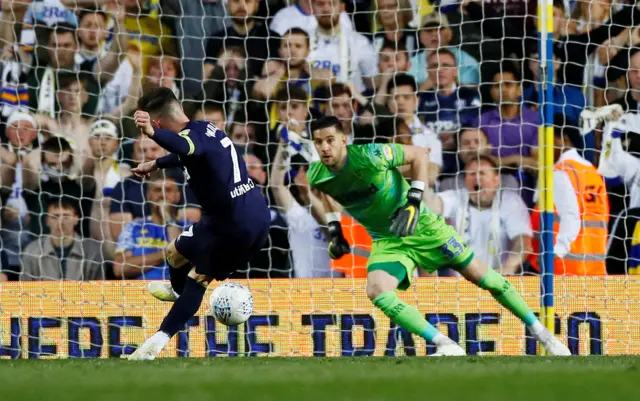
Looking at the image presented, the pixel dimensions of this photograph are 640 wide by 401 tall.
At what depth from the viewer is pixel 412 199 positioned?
7.25 m

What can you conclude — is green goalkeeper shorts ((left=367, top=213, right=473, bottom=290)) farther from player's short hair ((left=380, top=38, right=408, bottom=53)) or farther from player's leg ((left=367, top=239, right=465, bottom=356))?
player's short hair ((left=380, top=38, right=408, bottom=53))

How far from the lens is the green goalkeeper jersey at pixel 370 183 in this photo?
7.37 metres

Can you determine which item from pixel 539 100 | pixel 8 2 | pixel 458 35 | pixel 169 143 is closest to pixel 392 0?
pixel 458 35

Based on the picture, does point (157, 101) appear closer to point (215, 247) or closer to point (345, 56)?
point (215, 247)

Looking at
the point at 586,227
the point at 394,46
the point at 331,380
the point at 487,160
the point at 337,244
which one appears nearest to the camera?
the point at 331,380

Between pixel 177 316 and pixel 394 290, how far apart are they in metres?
1.50

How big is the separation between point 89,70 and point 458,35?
3.04 m

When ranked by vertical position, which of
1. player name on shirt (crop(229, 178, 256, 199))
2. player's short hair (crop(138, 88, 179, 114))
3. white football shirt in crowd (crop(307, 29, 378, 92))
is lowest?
player name on shirt (crop(229, 178, 256, 199))

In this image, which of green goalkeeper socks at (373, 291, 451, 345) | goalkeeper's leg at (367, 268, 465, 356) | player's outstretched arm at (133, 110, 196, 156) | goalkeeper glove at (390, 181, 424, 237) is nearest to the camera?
player's outstretched arm at (133, 110, 196, 156)

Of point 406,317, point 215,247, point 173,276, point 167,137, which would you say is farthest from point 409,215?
point 167,137

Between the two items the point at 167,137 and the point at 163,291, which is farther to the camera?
the point at 163,291

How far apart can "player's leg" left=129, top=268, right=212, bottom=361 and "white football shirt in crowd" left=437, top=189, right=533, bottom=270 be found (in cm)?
275

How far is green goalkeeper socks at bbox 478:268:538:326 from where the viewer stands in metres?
7.50

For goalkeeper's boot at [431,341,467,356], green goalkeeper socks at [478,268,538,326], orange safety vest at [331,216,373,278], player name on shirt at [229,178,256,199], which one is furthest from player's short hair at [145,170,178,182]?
goalkeeper's boot at [431,341,467,356]
